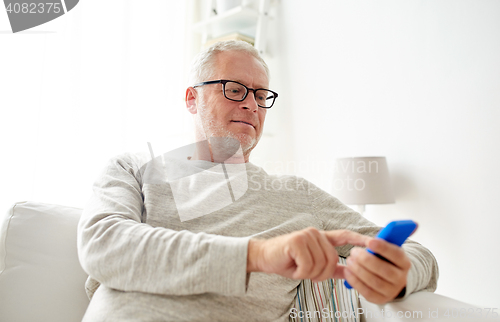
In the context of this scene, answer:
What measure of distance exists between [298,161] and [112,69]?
4.35 feet

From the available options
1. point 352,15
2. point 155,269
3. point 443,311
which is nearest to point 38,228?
point 155,269

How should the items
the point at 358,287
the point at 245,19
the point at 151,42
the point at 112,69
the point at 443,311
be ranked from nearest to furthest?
the point at 358,287, the point at 443,311, the point at 112,69, the point at 151,42, the point at 245,19

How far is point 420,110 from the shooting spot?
1901mm

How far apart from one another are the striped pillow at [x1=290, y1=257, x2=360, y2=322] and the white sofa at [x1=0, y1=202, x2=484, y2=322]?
30mm

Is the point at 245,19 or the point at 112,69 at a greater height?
the point at 245,19

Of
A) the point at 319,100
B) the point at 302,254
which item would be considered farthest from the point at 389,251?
the point at 319,100

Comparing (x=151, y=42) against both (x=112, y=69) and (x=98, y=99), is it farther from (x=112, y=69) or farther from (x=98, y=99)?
(x=98, y=99)

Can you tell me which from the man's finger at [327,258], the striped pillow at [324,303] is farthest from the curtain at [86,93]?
the man's finger at [327,258]

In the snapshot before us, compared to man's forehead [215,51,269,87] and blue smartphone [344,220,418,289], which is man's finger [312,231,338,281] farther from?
man's forehead [215,51,269,87]

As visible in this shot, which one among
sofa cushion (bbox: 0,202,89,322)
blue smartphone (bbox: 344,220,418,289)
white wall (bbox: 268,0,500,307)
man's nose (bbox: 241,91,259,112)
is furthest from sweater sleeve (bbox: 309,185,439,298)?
white wall (bbox: 268,0,500,307)

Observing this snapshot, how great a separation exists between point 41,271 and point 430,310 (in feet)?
3.16

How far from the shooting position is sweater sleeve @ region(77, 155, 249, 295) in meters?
0.64

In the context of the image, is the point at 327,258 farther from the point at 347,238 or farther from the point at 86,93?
the point at 86,93

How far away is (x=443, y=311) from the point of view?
756 mm
